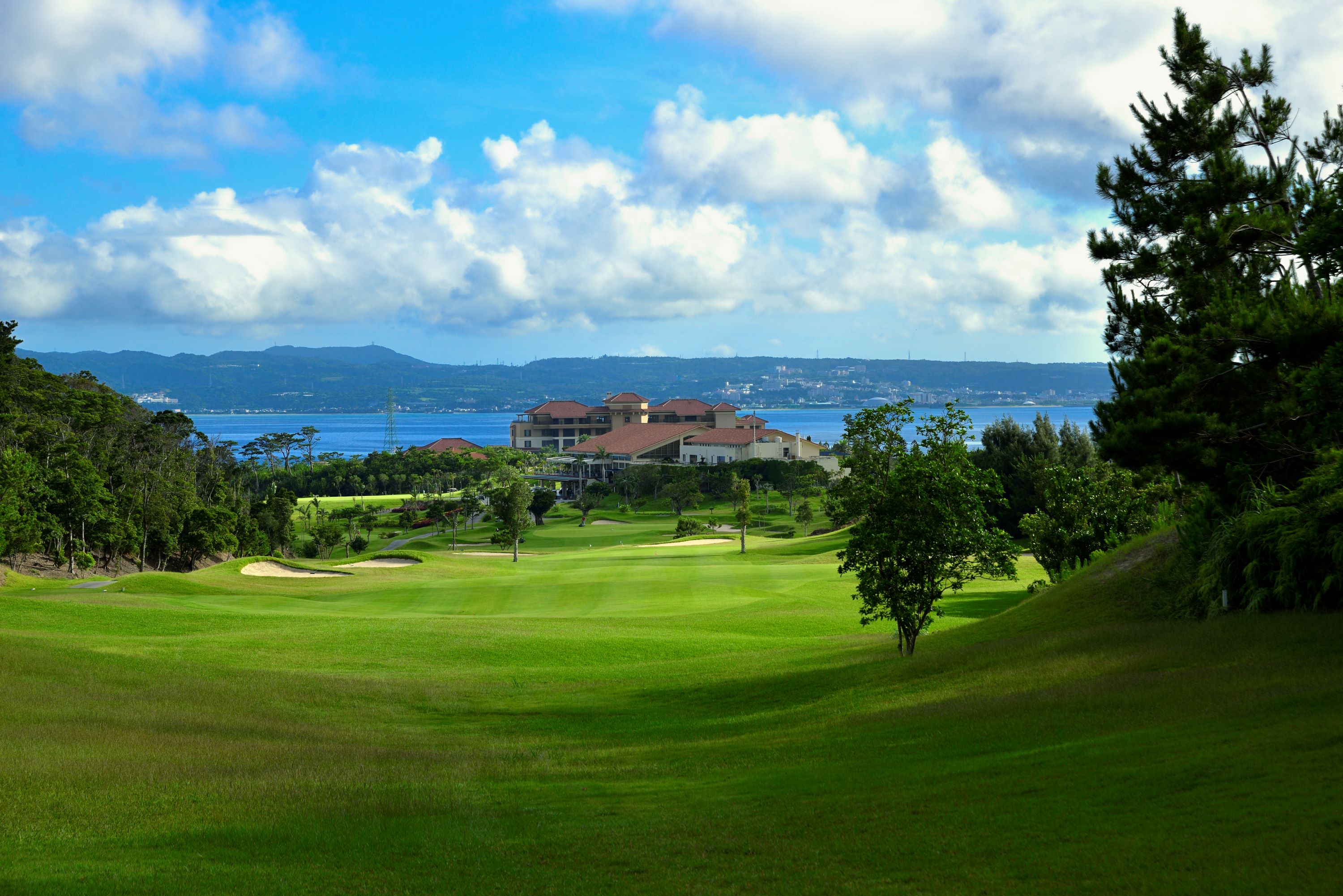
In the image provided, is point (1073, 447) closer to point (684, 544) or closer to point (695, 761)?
point (684, 544)

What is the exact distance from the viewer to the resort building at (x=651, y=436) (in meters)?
126

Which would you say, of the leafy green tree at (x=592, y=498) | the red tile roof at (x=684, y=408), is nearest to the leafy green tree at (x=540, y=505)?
the leafy green tree at (x=592, y=498)

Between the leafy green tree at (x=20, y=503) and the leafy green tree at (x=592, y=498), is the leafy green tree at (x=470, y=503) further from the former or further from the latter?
the leafy green tree at (x=20, y=503)

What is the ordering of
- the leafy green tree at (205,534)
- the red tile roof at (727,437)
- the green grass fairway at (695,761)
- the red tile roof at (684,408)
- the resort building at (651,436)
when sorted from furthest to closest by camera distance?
the red tile roof at (684,408) → the red tile roof at (727,437) → the resort building at (651,436) → the leafy green tree at (205,534) → the green grass fairway at (695,761)

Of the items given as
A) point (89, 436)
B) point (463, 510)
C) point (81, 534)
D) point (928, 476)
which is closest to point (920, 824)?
point (928, 476)

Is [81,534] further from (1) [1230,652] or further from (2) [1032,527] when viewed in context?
(1) [1230,652]

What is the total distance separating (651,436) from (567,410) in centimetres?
4455

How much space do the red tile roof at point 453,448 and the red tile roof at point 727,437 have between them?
96.1 ft

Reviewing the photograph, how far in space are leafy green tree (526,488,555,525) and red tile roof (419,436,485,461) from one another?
2708 cm

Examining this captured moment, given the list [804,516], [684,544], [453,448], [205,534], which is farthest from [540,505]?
[453,448]

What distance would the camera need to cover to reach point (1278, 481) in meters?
17.5

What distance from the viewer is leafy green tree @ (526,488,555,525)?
100m

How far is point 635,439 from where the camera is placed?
462ft

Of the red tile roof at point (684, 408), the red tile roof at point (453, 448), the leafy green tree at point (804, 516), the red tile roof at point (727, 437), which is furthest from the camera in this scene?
the red tile roof at point (684, 408)
